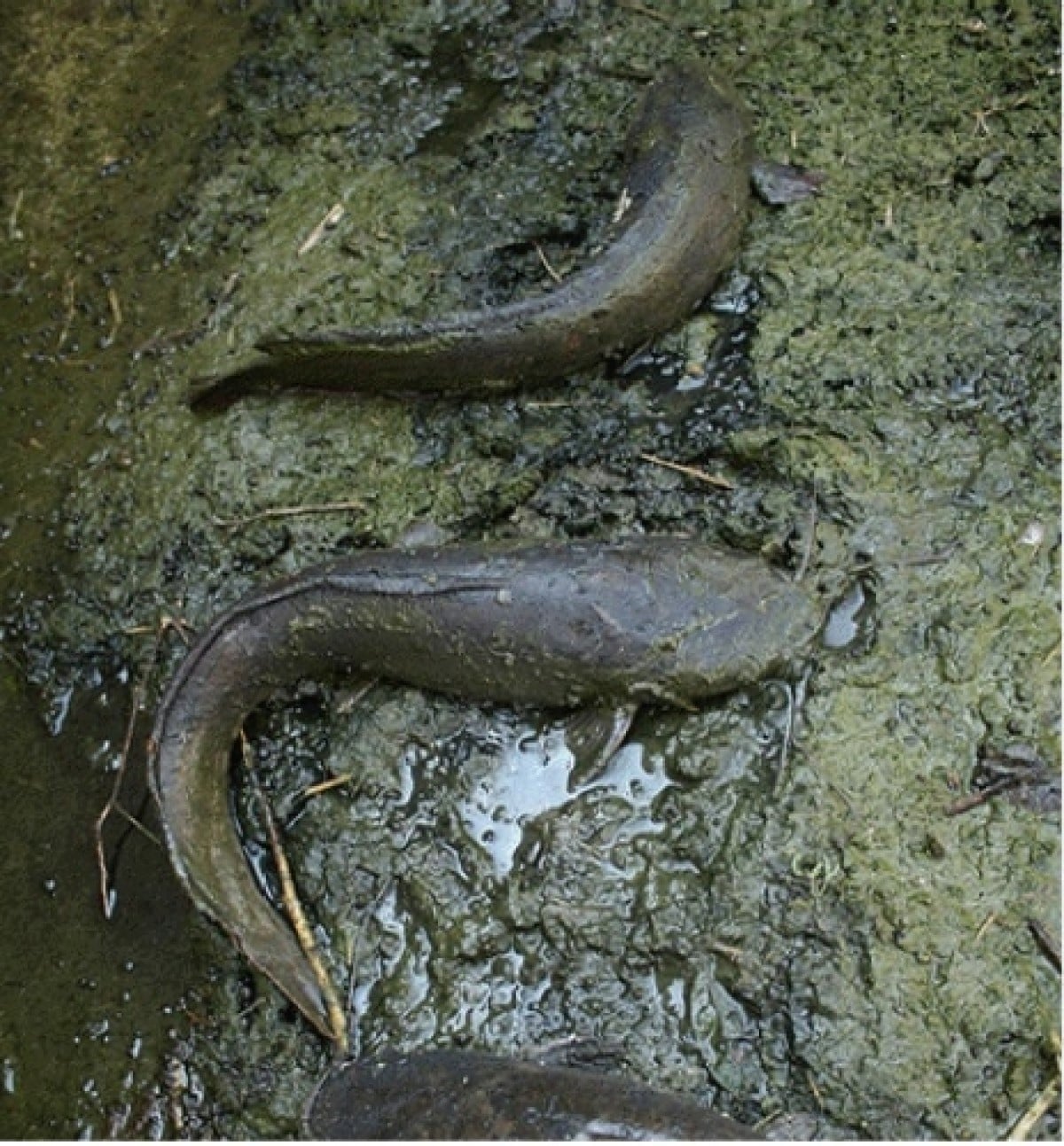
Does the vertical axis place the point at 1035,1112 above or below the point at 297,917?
below

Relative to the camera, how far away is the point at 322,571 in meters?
3.90

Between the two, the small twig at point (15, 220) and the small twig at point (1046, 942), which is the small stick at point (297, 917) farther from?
the small twig at point (15, 220)

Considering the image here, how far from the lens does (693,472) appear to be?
417 centimetres

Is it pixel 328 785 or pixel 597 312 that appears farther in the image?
pixel 597 312

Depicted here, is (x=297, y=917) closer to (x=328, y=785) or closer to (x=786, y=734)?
(x=328, y=785)

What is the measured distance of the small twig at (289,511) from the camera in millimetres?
4371

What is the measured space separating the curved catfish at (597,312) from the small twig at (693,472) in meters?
0.40

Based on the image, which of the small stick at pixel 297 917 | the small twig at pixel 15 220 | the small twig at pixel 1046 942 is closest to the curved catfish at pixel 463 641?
the small stick at pixel 297 917

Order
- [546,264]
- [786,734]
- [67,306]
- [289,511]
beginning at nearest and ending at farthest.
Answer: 1. [786,734]
2. [289,511]
3. [546,264]
4. [67,306]

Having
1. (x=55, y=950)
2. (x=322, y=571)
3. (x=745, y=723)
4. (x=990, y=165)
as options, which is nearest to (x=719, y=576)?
(x=745, y=723)

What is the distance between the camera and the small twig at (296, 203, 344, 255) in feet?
16.3

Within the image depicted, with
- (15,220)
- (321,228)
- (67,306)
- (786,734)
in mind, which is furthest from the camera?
(15,220)

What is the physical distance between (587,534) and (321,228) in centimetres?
166

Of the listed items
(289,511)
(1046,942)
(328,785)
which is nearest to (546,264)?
(289,511)
